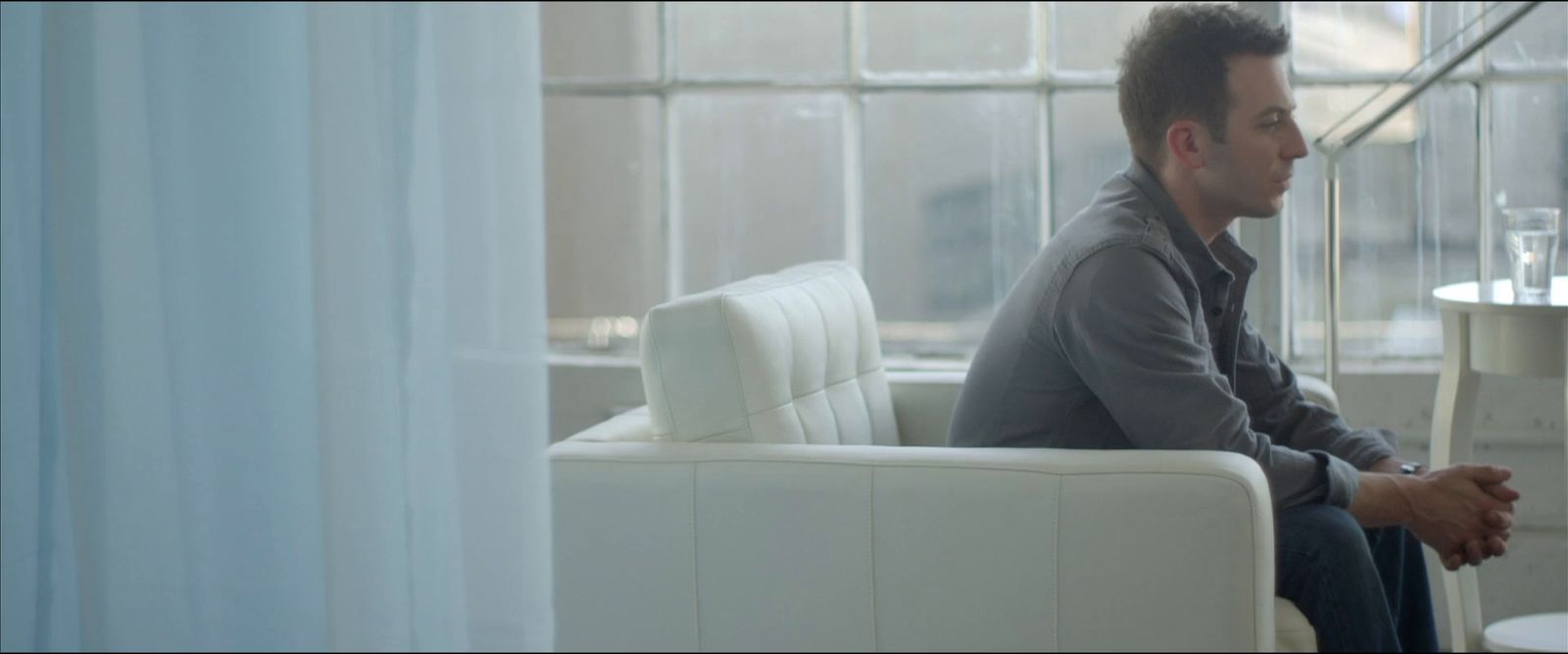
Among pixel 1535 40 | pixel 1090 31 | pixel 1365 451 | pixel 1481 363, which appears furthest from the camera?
pixel 1090 31

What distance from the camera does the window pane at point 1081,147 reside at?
111 inches

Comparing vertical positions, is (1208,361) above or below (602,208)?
below

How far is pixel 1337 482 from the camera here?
1.73 metres

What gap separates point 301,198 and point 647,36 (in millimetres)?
1651

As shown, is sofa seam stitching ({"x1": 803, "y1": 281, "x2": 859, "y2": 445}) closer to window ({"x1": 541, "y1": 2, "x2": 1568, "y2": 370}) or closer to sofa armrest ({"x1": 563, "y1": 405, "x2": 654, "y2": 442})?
sofa armrest ({"x1": 563, "y1": 405, "x2": 654, "y2": 442})

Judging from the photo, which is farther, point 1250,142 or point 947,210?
point 947,210

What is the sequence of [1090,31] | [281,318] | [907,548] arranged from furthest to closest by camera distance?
[1090,31] < [907,548] < [281,318]

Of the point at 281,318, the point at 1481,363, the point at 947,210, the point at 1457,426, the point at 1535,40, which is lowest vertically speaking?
the point at 1457,426

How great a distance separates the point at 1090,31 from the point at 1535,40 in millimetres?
766

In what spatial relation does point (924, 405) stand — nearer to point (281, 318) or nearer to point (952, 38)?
point (952, 38)

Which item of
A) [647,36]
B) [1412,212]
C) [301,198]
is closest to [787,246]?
[647,36]

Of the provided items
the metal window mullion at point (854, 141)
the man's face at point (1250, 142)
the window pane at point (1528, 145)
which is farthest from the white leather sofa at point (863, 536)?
the window pane at point (1528, 145)

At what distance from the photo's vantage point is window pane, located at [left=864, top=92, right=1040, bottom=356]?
2859 millimetres

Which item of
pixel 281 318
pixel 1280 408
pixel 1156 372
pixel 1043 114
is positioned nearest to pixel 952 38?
pixel 1043 114
